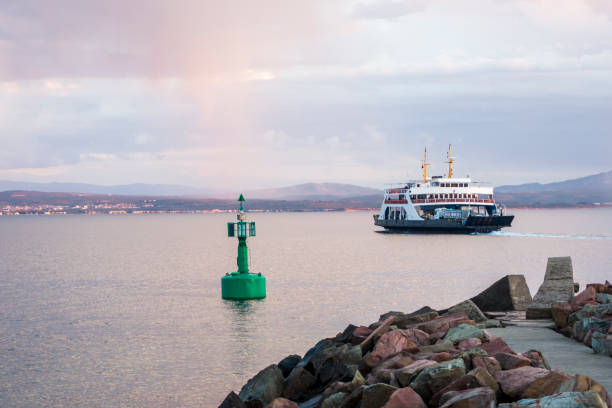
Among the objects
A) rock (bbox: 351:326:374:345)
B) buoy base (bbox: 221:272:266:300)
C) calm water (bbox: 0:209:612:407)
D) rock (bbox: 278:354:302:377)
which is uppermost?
rock (bbox: 351:326:374:345)

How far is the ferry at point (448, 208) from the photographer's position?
261ft

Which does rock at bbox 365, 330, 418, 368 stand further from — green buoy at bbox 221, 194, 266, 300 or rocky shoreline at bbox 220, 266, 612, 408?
green buoy at bbox 221, 194, 266, 300

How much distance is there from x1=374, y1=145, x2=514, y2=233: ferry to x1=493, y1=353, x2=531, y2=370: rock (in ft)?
237

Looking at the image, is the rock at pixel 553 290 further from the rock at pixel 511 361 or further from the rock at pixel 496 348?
the rock at pixel 511 361

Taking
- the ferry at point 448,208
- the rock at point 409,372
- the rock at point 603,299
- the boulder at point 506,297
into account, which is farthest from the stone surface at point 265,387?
the ferry at point 448,208

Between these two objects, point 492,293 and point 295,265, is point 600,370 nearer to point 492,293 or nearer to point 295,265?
point 492,293

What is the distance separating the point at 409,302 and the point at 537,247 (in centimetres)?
4919

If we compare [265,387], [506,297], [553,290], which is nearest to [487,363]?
[265,387]

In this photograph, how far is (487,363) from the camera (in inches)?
288

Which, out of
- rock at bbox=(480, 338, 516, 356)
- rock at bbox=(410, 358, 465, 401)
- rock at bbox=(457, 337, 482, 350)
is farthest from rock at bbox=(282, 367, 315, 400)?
rock at bbox=(410, 358, 465, 401)

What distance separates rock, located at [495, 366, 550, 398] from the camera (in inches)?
260

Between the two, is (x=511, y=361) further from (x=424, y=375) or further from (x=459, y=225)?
(x=459, y=225)

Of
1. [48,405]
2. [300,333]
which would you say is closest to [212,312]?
[300,333]

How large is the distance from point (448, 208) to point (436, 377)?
3015 inches
